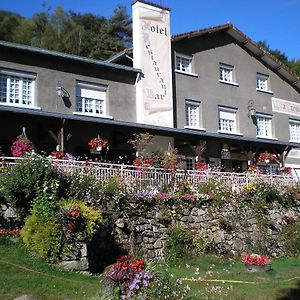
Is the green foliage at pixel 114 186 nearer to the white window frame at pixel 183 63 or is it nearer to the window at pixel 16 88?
the window at pixel 16 88

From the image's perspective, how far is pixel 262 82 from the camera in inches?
1221

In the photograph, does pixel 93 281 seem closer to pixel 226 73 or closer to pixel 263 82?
pixel 226 73

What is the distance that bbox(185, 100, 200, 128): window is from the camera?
84.4ft

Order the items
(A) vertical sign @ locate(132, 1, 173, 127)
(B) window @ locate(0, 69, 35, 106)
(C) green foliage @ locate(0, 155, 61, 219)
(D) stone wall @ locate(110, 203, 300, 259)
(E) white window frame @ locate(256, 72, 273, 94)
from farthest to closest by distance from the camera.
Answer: (E) white window frame @ locate(256, 72, 273, 94), (A) vertical sign @ locate(132, 1, 173, 127), (B) window @ locate(0, 69, 35, 106), (D) stone wall @ locate(110, 203, 300, 259), (C) green foliage @ locate(0, 155, 61, 219)

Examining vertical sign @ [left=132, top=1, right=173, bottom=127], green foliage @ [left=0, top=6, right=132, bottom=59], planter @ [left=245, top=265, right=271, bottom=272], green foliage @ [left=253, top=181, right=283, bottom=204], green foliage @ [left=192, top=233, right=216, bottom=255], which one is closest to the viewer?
planter @ [left=245, top=265, right=271, bottom=272]

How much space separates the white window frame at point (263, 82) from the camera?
100 ft

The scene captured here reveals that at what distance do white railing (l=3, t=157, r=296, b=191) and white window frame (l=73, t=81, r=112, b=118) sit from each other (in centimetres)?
674

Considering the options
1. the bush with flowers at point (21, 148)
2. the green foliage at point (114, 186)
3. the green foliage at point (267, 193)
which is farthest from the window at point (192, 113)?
the bush with flowers at point (21, 148)

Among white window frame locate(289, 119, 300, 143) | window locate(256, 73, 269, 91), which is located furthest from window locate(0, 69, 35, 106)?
white window frame locate(289, 119, 300, 143)

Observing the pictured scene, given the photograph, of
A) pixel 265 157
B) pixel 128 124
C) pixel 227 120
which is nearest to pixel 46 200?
pixel 128 124

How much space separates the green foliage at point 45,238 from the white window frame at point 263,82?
2217cm

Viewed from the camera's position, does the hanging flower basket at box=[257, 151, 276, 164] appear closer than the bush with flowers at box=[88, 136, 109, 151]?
No

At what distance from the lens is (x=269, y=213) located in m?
17.9

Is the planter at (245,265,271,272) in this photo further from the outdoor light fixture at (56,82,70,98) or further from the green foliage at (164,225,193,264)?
the outdoor light fixture at (56,82,70,98)
